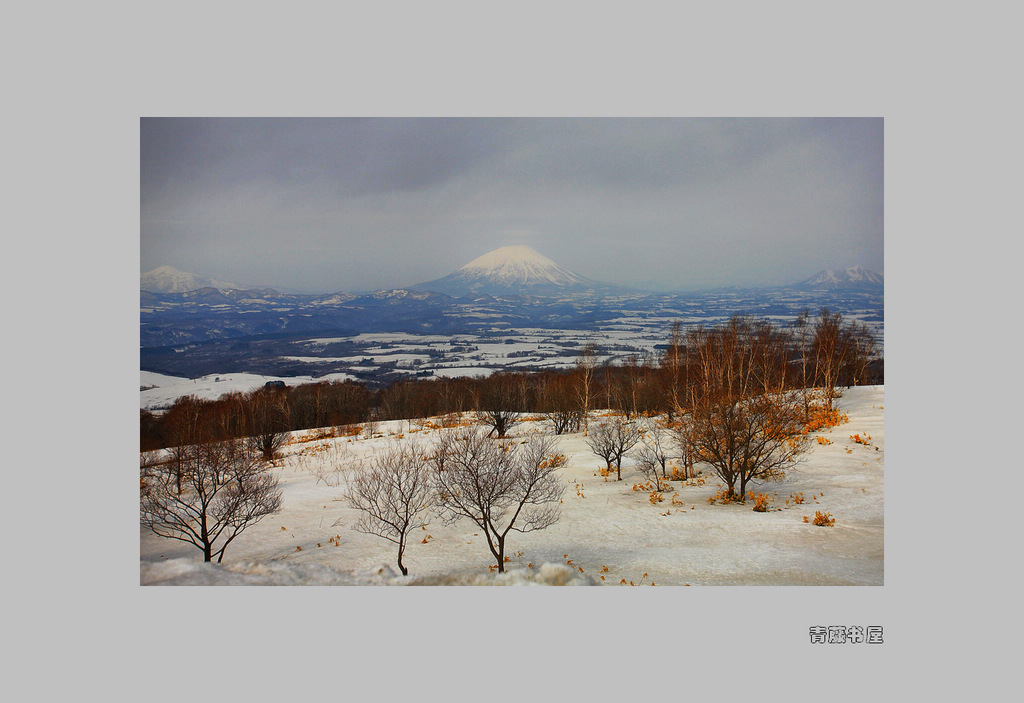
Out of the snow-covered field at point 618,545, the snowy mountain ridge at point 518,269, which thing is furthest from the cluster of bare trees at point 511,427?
the snowy mountain ridge at point 518,269

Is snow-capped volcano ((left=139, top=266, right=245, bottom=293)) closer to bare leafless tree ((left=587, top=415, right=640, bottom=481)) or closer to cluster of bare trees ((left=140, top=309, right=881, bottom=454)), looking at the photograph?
cluster of bare trees ((left=140, top=309, right=881, bottom=454))

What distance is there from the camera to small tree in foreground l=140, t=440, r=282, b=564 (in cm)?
793

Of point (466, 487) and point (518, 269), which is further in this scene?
point (518, 269)

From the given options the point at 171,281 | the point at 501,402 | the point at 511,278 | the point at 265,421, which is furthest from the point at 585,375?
the point at 171,281

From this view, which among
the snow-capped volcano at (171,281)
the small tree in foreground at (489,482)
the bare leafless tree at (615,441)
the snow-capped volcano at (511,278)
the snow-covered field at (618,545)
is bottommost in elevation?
the snow-covered field at (618,545)

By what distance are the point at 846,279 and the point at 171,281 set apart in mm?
14638

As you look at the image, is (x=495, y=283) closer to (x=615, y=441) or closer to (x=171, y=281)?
(x=615, y=441)

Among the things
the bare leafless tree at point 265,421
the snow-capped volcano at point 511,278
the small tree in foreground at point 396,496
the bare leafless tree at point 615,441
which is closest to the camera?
the small tree in foreground at point 396,496

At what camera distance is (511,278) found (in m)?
19.0

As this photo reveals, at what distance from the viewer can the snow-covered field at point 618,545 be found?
732cm

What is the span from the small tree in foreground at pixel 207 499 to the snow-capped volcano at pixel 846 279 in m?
11.1

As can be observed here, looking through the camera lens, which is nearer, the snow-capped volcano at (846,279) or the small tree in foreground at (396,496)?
the small tree in foreground at (396,496)

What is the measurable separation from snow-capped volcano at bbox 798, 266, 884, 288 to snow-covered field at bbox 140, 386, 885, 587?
4.07 metres

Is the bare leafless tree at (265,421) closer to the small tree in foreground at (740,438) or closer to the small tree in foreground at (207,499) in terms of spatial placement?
the small tree in foreground at (207,499)
